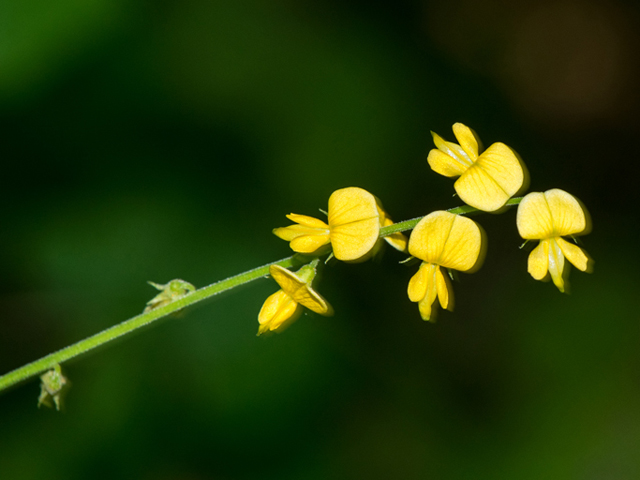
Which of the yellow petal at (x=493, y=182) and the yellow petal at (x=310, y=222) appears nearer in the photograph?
the yellow petal at (x=493, y=182)

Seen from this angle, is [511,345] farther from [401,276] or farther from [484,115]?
[484,115]

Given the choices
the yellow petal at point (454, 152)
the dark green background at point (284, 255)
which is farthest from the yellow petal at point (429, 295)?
the dark green background at point (284, 255)

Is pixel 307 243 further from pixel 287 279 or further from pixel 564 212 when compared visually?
pixel 564 212

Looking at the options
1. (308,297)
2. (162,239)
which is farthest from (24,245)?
(308,297)

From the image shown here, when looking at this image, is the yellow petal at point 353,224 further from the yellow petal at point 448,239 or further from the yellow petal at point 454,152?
the yellow petal at point 454,152

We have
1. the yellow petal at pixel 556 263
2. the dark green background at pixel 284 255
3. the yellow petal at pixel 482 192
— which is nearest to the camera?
the yellow petal at pixel 482 192

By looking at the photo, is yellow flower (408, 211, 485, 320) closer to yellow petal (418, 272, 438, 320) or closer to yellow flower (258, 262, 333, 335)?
yellow petal (418, 272, 438, 320)

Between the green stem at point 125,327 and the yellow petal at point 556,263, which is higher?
the green stem at point 125,327
